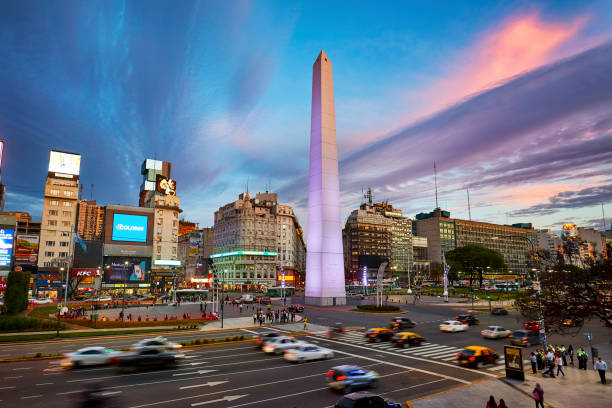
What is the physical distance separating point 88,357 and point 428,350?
23.4 metres

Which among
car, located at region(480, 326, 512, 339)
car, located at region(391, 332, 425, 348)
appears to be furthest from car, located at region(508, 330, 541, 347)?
car, located at region(391, 332, 425, 348)

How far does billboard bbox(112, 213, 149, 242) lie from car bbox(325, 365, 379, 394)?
11207 centimetres

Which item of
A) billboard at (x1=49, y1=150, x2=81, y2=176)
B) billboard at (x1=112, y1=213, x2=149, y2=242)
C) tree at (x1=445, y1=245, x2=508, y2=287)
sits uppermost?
billboard at (x1=49, y1=150, x2=81, y2=176)

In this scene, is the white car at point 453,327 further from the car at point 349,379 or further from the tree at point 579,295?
the car at point 349,379

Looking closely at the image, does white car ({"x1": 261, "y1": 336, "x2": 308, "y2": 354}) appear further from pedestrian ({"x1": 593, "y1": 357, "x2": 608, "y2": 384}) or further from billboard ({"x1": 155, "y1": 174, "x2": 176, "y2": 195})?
billboard ({"x1": 155, "y1": 174, "x2": 176, "y2": 195})

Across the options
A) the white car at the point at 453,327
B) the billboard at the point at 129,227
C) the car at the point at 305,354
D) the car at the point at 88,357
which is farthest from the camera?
the billboard at the point at 129,227

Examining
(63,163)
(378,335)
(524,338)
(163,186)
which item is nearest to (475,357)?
(378,335)

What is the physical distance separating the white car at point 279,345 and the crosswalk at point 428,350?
24.1 feet

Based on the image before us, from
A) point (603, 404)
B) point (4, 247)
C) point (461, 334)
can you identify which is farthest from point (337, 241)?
point (4, 247)

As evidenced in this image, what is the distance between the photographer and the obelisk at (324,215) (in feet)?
209

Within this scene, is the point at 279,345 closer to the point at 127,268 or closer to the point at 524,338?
the point at 524,338

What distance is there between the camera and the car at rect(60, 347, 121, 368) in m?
21.5

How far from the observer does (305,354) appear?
2394 centimetres

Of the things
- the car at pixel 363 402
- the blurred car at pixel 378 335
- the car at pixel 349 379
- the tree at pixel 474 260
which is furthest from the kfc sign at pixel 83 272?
the tree at pixel 474 260
